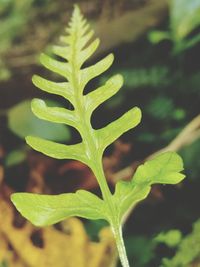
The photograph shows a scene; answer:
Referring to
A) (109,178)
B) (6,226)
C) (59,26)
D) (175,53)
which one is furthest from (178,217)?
(59,26)

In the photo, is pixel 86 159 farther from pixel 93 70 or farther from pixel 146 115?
pixel 146 115

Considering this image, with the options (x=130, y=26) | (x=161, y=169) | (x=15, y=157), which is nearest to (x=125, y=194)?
(x=161, y=169)

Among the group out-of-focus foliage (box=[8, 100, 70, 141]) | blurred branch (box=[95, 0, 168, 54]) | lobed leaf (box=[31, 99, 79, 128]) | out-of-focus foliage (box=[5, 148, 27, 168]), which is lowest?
lobed leaf (box=[31, 99, 79, 128])

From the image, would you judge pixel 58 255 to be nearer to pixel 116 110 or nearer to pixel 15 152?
pixel 15 152

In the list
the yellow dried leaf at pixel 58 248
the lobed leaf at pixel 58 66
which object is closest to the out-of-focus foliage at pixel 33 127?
the yellow dried leaf at pixel 58 248

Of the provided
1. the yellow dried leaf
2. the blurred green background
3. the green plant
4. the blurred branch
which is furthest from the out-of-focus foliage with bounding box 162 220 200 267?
the blurred branch

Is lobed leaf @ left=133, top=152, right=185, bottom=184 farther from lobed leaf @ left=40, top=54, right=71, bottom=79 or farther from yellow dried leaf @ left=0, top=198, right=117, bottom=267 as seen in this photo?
yellow dried leaf @ left=0, top=198, right=117, bottom=267
